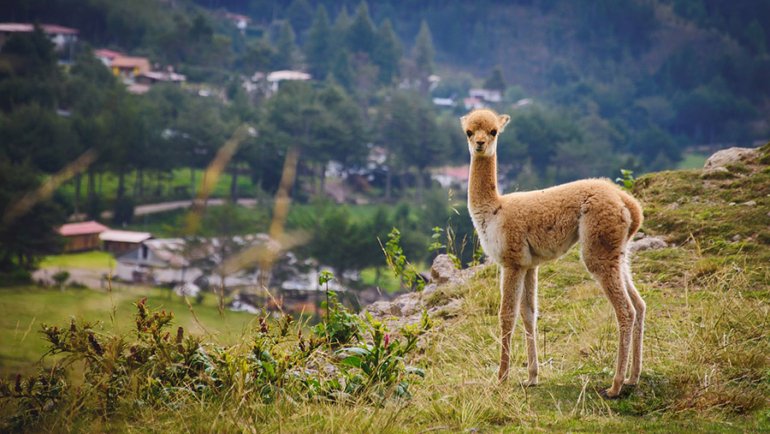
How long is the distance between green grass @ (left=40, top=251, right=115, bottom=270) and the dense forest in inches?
46.4

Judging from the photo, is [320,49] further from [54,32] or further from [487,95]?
[54,32]

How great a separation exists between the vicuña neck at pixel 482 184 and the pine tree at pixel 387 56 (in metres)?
103

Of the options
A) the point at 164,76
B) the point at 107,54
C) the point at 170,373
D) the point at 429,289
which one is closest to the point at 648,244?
the point at 429,289

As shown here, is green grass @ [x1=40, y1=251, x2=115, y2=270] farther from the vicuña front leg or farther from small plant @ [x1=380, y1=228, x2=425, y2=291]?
the vicuña front leg

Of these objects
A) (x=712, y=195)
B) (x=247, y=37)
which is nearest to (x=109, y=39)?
(x=247, y=37)

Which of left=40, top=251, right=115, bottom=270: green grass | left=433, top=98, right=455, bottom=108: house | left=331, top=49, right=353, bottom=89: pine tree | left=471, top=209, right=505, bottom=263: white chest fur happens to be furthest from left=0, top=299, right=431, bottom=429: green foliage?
left=433, top=98, right=455, bottom=108: house

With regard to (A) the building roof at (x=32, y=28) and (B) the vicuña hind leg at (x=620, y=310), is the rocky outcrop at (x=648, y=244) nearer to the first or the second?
(B) the vicuña hind leg at (x=620, y=310)

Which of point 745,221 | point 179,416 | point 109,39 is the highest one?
point 109,39

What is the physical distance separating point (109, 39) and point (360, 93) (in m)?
29.4

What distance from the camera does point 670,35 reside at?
420 feet

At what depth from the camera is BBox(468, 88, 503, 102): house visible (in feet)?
360

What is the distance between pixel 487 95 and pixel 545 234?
10538 cm

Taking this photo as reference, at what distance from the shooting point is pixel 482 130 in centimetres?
628

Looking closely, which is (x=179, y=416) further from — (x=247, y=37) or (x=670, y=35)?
(x=670, y=35)
